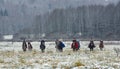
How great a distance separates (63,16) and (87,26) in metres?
21.6

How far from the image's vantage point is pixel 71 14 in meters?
184

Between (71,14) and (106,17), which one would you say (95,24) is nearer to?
(106,17)

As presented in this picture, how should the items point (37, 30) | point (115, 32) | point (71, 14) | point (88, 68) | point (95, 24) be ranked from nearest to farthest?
1. point (88, 68)
2. point (115, 32)
3. point (95, 24)
4. point (71, 14)
5. point (37, 30)

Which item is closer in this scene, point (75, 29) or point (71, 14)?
point (75, 29)

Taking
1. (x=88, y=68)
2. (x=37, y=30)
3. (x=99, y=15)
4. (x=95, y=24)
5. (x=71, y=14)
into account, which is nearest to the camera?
(x=88, y=68)

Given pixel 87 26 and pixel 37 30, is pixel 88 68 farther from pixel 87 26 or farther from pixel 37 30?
pixel 37 30

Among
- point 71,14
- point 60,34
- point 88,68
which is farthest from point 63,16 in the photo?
point 88,68

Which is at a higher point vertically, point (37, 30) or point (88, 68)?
point (88, 68)

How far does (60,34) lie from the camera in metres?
172

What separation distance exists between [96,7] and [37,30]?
29.2m

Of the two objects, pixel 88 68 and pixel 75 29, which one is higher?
pixel 88 68

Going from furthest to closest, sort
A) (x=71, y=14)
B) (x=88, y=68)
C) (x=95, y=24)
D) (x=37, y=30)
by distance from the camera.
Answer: (x=37, y=30) → (x=71, y=14) → (x=95, y=24) → (x=88, y=68)

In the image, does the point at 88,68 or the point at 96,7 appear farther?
the point at 96,7

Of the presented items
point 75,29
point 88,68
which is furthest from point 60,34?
point 88,68
